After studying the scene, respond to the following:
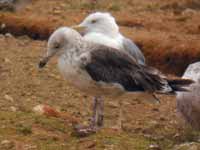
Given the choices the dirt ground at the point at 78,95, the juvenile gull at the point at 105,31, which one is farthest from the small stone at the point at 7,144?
the juvenile gull at the point at 105,31

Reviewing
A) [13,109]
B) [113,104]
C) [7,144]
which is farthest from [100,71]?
[113,104]

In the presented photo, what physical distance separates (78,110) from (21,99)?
766 mm

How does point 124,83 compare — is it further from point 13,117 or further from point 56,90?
point 56,90

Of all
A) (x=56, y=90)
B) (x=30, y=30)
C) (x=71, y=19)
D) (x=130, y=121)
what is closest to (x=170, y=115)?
(x=130, y=121)

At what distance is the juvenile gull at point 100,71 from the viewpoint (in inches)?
276

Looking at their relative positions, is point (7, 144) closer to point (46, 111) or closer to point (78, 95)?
point (46, 111)

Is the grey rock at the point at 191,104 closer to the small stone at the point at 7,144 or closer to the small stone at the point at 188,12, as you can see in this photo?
the small stone at the point at 7,144

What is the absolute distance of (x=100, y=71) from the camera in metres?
7.13

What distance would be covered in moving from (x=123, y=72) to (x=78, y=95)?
11.1 feet

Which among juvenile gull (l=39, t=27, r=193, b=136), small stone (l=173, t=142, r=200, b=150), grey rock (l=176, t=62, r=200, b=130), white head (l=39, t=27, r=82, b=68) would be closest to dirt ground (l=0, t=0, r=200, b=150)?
grey rock (l=176, t=62, r=200, b=130)

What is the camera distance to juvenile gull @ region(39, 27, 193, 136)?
701cm

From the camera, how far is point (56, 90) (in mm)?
10883

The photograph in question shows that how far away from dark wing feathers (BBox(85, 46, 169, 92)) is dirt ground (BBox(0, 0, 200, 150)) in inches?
20.5

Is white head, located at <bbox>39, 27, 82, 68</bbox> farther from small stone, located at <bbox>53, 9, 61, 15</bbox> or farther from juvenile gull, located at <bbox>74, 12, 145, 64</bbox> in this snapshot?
small stone, located at <bbox>53, 9, 61, 15</bbox>
